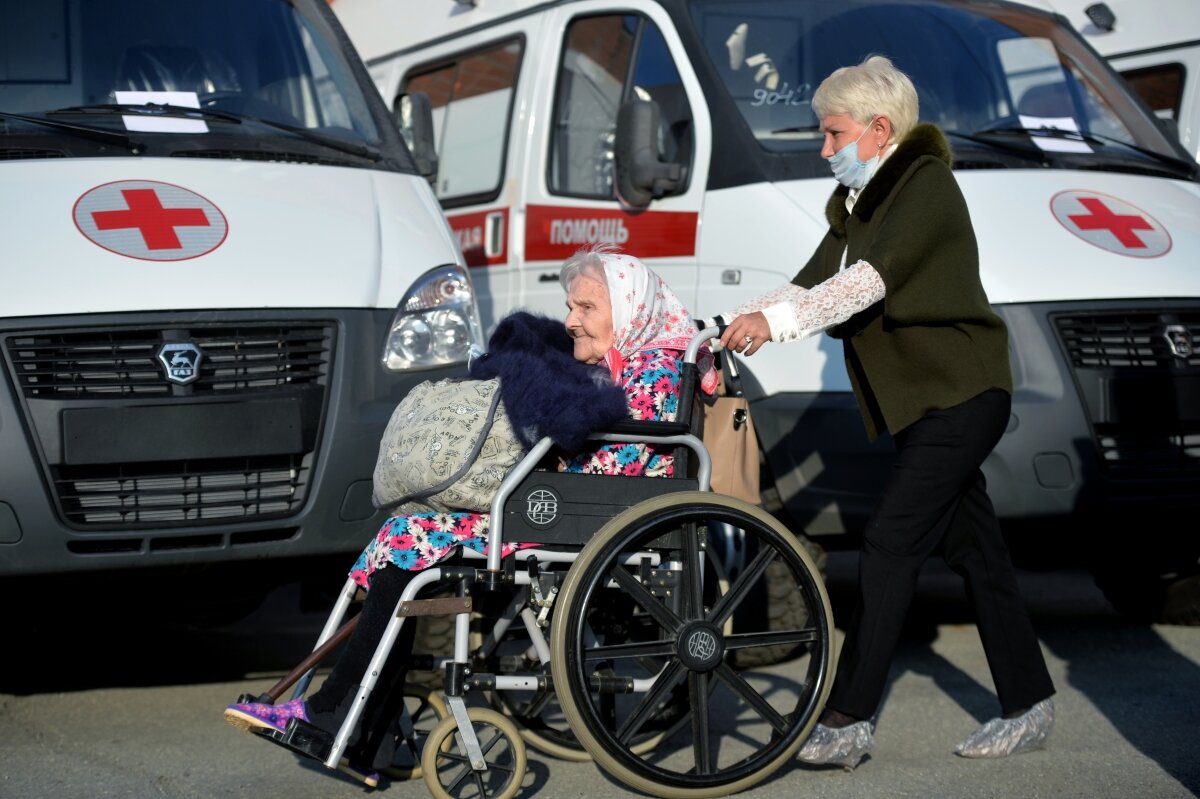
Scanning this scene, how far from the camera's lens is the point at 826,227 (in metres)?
5.68

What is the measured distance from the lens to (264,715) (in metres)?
4.03

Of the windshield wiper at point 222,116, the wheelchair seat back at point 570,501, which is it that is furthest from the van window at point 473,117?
the wheelchair seat back at point 570,501

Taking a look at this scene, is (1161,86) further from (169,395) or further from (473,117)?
(169,395)

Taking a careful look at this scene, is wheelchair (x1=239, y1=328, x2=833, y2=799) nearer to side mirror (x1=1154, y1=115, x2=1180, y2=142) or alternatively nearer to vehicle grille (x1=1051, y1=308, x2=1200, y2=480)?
vehicle grille (x1=1051, y1=308, x2=1200, y2=480)

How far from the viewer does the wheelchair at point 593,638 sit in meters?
4.04

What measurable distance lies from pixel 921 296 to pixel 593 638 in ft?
4.23

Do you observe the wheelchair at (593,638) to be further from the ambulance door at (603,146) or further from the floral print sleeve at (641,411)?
the ambulance door at (603,146)

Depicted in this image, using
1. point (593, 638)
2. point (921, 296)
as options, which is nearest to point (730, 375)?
point (921, 296)

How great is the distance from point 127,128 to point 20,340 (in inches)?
39.2

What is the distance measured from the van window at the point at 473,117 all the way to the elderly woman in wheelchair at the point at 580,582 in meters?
3.09

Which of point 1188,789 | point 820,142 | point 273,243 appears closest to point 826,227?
point 820,142

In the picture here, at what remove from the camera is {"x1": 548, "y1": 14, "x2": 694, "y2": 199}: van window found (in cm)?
→ 640

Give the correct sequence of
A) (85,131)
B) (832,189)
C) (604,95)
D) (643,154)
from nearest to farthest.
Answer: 1. (85,131)
2. (832,189)
3. (643,154)
4. (604,95)

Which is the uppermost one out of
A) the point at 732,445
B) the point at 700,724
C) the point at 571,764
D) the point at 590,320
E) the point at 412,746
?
the point at 590,320
